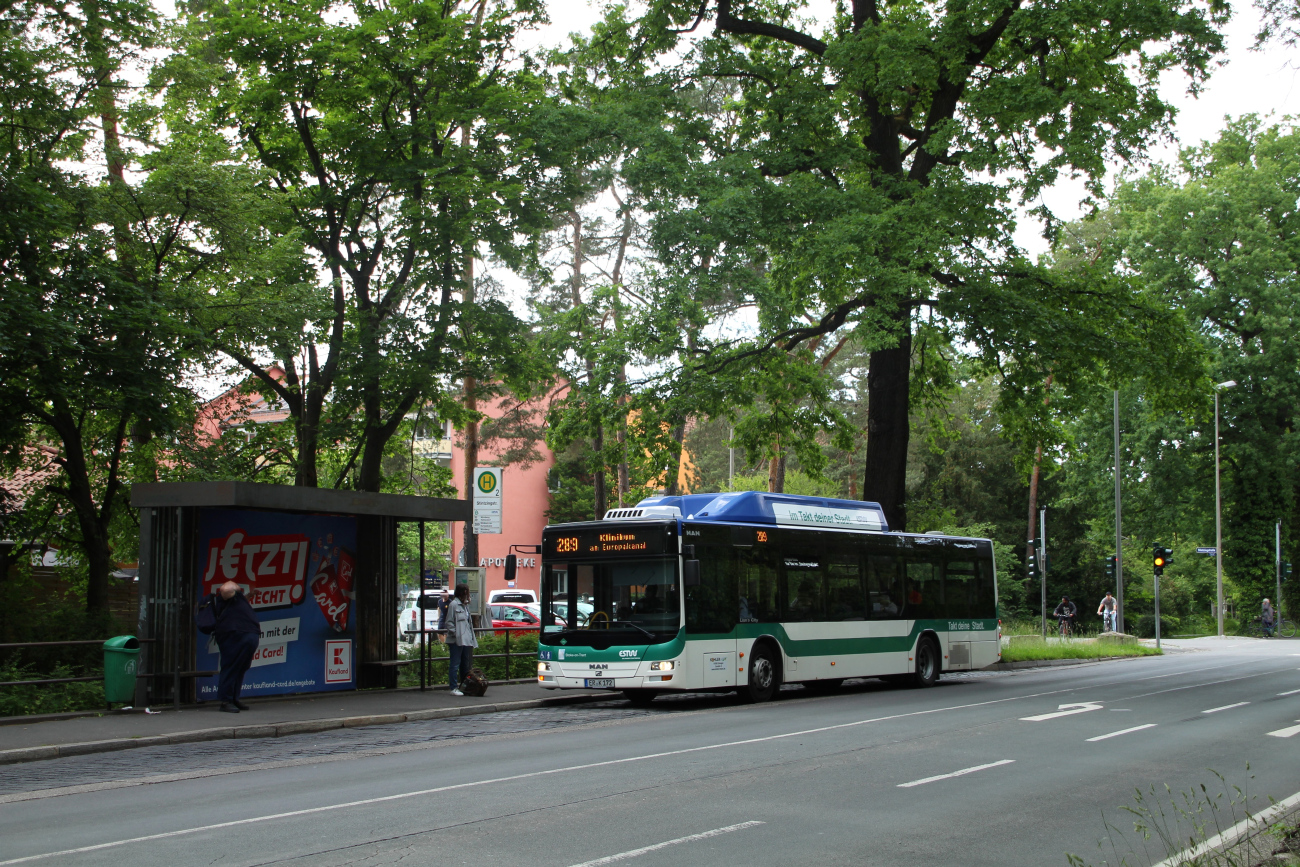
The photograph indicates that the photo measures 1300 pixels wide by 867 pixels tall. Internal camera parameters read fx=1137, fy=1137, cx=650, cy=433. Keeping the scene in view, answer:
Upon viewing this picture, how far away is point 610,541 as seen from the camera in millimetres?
17406

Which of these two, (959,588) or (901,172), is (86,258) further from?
(959,588)

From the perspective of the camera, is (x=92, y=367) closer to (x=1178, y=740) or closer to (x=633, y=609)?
(x=633, y=609)

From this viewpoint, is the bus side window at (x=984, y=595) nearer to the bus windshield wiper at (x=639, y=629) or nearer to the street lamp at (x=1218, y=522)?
the bus windshield wiper at (x=639, y=629)

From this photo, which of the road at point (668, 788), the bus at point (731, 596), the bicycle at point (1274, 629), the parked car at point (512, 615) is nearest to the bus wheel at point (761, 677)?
the bus at point (731, 596)

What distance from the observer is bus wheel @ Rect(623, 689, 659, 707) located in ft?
59.4

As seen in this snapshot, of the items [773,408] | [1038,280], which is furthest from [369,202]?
[1038,280]

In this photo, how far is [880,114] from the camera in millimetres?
23562

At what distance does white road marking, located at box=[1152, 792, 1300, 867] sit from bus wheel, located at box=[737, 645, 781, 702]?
385 inches

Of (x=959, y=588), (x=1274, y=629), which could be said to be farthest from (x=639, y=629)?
(x=1274, y=629)

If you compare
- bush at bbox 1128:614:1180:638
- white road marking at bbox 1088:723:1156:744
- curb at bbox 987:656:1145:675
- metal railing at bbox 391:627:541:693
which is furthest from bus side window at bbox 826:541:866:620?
bush at bbox 1128:614:1180:638

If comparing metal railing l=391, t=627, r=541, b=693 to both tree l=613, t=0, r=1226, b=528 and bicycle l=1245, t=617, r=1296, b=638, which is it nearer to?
tree l=613, t=0, r=1226, b=528

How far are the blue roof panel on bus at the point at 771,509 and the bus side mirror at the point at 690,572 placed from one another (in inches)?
43.9

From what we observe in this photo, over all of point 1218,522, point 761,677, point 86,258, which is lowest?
point 761,677

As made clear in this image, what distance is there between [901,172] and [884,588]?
8279mm
